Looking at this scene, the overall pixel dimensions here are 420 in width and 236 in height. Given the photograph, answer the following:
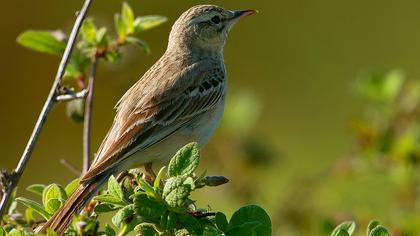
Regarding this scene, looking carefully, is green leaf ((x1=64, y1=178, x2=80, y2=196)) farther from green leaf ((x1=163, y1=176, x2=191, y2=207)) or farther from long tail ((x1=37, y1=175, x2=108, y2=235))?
green leaf ((x1=163, y1=176, x2=191, y2=207))

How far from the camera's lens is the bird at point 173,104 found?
4441 millimetres

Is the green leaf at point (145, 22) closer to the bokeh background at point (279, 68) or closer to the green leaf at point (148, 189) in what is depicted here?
the green leaf at point (148, 189)

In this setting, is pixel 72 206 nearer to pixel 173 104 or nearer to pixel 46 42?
pixel 46 42

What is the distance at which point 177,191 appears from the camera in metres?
3.00

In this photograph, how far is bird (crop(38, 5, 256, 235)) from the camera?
14.6 ft

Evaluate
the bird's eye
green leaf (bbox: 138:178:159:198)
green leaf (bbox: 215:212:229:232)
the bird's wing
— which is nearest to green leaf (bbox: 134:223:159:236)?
green leaf (bbox: 138:178:159:198)

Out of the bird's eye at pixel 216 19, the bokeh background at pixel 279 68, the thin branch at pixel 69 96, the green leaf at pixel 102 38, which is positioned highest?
the green leaf at pixel 102 38

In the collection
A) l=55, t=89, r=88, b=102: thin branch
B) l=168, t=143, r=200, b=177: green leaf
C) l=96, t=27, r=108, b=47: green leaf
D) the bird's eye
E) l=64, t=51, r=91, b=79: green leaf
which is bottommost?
l=168, t=143, r=200, b=177: green leaf

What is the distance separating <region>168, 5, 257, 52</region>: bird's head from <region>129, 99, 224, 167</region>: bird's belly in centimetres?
60

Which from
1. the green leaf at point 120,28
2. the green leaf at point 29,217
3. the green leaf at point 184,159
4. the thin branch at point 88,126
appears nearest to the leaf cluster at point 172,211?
the green leaf at point 184,159

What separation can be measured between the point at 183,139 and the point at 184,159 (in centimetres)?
193

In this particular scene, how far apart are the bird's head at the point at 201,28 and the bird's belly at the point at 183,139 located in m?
0.60

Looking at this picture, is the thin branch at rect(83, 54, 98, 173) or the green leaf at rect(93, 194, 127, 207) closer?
the green leaf at rect(93, 194, 127, 207)

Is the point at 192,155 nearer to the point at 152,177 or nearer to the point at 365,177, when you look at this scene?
the point at 152,177
